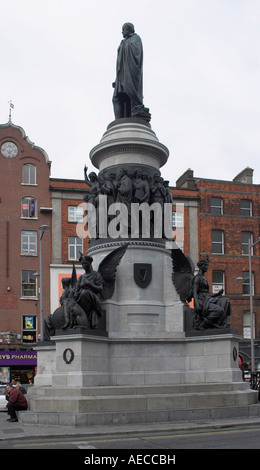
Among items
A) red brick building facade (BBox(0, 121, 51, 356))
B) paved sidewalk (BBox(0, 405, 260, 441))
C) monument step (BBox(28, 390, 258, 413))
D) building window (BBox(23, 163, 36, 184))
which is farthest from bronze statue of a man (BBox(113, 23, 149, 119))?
building window (BBox(23, 163, 36, 184))

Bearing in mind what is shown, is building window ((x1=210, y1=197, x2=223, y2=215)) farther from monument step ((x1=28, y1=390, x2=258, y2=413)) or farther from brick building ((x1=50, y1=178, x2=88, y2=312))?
monument step ((x1=28, y1=390, x2=258, y2=413))

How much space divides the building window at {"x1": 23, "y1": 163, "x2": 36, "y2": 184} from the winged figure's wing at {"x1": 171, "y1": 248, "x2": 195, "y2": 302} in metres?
32.2

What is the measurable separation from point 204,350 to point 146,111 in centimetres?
838

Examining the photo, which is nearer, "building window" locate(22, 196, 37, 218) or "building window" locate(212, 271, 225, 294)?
"building window" locate(22, 196, 37, 218)

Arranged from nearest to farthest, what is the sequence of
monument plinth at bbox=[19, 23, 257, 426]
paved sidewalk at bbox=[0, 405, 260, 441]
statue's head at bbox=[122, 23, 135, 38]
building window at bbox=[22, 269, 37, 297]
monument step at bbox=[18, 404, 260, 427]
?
paved sidewalk at bbox=[0, 405, 260, 441] → monument step at bbox=[18, 404, 260, 427] → monument plinth at bbox=[19, 23, 257, 426] → statue's head at bbox=[122, 23, 135, 38] → building window at bbox=[22, 269, 37, 297]

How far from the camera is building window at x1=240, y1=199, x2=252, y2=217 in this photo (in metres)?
54.3

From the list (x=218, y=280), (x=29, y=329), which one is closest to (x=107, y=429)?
(x=29, y=329)

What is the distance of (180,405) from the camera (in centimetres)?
1503

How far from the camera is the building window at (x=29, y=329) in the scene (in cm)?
4644

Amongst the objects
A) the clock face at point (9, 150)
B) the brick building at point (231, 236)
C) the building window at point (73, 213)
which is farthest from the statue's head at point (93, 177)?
the brick building at point (231, 236)

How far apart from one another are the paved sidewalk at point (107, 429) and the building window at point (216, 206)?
3952cm

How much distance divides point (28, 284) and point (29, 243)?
3.27m
